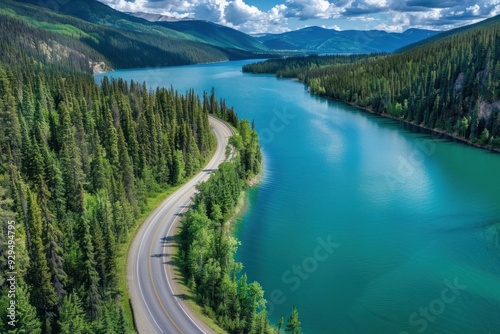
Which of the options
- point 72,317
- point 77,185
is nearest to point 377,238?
point 72,317

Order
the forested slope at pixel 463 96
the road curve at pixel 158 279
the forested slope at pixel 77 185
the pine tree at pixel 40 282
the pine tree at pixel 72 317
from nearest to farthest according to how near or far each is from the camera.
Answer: the pine tree at pixel 72 317 → the road curve at pixel 158 279 → the pine tree at pixel 40 282 → the forested slope at pixel 77 185 → the forested slope at pixel 463 96

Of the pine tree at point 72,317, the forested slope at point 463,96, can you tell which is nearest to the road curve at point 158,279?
the pine tree at point 72,317

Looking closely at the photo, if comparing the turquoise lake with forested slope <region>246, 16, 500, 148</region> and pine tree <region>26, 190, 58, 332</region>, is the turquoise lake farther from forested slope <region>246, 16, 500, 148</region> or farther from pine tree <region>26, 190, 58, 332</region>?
pine tree <region>26, 190, 58, 332</region>

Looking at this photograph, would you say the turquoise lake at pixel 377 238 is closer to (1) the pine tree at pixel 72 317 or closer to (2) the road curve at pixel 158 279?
(2) the road curve at pixel 158 279

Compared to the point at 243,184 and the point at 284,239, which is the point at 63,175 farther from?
the point at 284,239

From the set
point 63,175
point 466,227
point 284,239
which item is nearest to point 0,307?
point 63,175

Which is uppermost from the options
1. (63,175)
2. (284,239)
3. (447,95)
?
(447,95)
